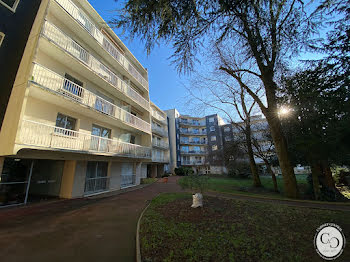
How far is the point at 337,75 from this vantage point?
4.73m

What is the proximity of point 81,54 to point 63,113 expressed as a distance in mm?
4095

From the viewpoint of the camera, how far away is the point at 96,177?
11.0 meters

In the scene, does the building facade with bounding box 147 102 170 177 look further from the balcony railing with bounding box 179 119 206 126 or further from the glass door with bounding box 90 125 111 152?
the glass door with bounding box 90 125 111 152

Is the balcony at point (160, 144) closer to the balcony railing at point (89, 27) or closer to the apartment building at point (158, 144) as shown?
the apartment building at point (158, 144)

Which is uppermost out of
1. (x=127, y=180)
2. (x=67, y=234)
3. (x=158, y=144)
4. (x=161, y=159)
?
(x=158, y=144)

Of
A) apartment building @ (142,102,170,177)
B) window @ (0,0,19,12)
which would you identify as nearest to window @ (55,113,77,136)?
window @ (0,0,19,12)

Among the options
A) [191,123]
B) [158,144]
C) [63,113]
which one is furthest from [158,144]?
[63,113]

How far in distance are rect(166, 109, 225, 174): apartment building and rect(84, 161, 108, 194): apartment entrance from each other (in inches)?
1028

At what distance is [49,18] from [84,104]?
559 cm

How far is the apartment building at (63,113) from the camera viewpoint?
6555 mm

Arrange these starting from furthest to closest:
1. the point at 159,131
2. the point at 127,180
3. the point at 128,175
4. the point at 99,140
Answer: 1. the point at 159,131
2. the point at 128,175
3. the point at 127,180
4. the point at 99,140

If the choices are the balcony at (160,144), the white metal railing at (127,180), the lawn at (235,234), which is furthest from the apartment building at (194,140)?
the lawn at (235,234)

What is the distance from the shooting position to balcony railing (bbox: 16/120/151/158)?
624 centimetres

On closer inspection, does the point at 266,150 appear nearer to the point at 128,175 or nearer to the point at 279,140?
the point at 279,140
